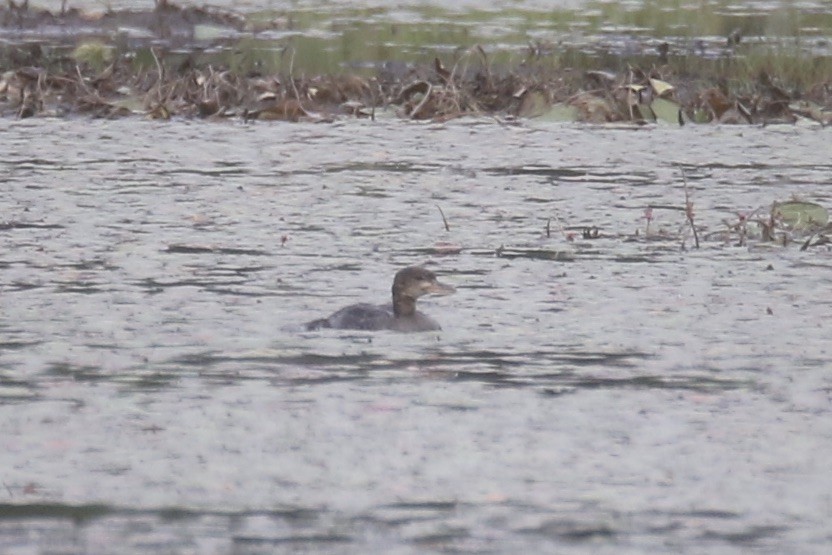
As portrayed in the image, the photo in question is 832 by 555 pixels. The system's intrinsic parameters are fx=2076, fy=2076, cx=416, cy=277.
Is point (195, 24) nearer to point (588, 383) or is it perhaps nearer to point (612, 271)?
point (612, 271)

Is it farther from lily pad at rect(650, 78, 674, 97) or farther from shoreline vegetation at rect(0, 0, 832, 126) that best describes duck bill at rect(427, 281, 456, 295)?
lily pad at rect(650, 78, 674, 97)

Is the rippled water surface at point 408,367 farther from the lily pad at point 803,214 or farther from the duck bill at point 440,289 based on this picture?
the lily pad at point 803,214

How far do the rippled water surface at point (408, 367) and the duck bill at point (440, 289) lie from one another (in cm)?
11

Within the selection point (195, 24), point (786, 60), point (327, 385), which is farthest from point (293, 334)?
point (195, 24)

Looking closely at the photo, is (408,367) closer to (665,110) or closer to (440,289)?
(440,289)

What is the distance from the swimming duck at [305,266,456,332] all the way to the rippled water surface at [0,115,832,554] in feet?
0.23

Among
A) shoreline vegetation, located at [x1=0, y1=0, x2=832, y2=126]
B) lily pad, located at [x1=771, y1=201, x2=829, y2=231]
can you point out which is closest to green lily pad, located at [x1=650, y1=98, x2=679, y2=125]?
shoreline vegetation, located at [x1=0, y1=0, x2=832, y2=126]

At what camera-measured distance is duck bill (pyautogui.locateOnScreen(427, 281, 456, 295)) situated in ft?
26.0

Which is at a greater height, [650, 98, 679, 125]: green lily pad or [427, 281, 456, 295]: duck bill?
[427, 281, 456, 295]: duck bill

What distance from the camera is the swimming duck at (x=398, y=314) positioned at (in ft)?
24.7

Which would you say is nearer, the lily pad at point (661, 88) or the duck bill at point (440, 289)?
the duck bill at point (440, 289)

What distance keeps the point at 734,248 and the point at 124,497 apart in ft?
15.7

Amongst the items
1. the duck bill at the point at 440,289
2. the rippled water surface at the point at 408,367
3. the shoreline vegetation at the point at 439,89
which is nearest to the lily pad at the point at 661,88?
the shoreline vegetation at the point at 439,89

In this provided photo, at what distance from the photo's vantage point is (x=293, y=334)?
24.7ft
